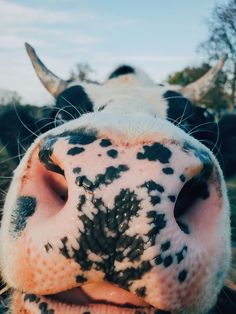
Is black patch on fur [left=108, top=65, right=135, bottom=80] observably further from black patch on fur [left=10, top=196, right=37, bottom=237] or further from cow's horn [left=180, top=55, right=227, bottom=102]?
black patch on fur [left=10, top=196, right=37, bottom=237]

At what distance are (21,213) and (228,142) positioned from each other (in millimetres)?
2297

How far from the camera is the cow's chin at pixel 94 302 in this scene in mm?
1919

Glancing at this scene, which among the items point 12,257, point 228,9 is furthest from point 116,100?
point 228,9

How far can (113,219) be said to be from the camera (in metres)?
1.80

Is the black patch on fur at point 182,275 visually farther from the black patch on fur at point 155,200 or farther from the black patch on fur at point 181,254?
the black patch on fur at point 155,200

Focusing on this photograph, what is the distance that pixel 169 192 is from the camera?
1.89 meters

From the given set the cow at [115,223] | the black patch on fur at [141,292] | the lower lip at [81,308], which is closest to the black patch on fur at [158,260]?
the cow at [115,223]

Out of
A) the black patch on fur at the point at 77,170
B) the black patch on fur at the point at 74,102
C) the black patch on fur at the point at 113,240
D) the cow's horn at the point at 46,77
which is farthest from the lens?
the cow's horn at the point at 46,77

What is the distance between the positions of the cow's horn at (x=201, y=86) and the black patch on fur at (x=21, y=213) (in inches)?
88.8

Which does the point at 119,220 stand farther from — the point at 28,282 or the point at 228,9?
the point at 228,9

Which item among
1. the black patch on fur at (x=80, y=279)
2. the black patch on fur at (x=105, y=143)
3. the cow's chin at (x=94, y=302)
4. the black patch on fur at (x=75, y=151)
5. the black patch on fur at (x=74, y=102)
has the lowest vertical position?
the black patch on fur at (x=74, y=102)

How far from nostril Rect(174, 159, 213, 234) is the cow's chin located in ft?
1.22

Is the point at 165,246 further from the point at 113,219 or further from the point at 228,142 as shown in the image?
the point at 228,142

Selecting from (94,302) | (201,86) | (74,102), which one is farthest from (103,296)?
(201,86)
